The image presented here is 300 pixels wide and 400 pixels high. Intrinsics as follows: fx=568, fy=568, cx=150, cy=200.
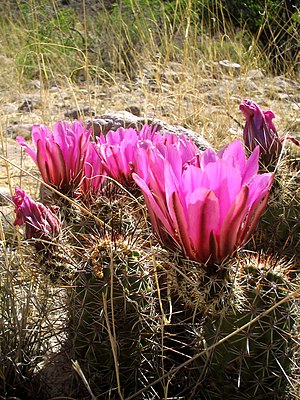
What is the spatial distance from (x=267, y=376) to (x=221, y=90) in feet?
11.4

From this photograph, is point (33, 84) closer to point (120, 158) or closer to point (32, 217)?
point (120, 158)

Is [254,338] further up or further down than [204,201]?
further down

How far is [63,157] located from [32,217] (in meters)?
0.19

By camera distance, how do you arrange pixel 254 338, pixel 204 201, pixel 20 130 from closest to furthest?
pixel 204 201
pixel 254 338
pixel 20 130

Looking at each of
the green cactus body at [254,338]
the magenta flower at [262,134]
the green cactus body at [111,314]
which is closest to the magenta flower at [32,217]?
the green cactus body at [111,314]

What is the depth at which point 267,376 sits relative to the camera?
994 mm

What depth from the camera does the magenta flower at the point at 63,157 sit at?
121cm

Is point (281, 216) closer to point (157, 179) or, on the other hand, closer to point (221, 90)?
point (157, 179)

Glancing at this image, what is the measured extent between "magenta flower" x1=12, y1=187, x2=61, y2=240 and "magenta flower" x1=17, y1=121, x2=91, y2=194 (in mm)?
162

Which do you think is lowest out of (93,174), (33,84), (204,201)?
(33,84)

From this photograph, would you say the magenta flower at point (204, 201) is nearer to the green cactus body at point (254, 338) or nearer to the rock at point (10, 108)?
the green cactus body at point (254, 338)

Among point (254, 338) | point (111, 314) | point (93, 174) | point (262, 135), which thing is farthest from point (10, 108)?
point (254, 338)

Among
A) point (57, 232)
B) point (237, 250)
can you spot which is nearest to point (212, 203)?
point (237, 250)

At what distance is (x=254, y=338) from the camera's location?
3.20 feet
